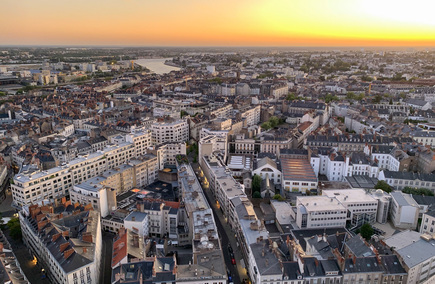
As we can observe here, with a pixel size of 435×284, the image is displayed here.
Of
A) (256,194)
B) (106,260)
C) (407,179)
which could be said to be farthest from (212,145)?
(407,179)

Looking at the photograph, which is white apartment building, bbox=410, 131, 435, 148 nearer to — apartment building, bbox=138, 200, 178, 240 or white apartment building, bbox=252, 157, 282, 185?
white apartment building, bbox=252, 157, 282, 185

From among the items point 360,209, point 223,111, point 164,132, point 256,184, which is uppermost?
point 223,111

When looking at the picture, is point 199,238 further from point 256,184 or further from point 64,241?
point 256,184

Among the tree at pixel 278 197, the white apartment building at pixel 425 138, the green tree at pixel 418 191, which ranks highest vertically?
the white apartment building at pixel 425 138


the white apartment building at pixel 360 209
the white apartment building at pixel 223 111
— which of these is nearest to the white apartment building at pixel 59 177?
the white apartment building at pixel 360 209

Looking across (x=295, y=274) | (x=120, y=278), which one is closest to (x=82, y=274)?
(x=120, y=278)

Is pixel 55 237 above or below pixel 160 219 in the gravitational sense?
above

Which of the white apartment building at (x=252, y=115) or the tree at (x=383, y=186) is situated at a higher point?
the white apartment building at (x=252, y=115)

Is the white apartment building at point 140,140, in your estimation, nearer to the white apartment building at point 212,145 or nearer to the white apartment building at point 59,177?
the white apartment building at point 59,177
